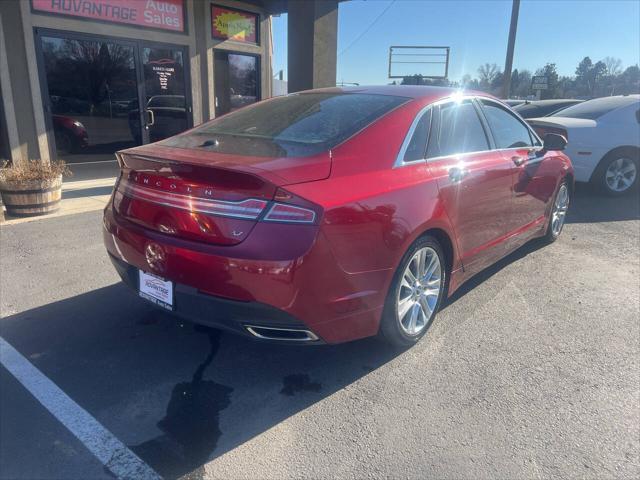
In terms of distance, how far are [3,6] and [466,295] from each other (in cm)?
817

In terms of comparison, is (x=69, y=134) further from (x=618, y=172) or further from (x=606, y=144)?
(x=618, y=172)

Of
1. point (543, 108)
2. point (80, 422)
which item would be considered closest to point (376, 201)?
point (80, 422)

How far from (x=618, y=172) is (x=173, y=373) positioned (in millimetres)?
7732

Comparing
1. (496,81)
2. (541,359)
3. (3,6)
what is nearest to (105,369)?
(541,359)

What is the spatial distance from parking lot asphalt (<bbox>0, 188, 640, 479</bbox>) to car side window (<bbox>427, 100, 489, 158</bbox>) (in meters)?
1.22

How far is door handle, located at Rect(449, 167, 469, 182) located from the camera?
3.40 metres

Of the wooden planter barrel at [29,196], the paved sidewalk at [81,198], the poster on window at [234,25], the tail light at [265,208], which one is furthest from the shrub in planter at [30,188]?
the poster on window at [234,25]

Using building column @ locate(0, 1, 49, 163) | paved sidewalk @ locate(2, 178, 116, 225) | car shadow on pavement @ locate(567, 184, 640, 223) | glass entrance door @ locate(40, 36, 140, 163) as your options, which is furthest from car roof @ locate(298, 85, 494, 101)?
glass entrance door @ locate(40, 36, 140, 163)

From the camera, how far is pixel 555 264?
198 inches

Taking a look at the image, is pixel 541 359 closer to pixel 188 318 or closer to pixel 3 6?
pixel 188 318

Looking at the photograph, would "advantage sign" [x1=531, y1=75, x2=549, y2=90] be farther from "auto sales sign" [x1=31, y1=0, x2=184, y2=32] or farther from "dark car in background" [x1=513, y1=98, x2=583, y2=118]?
"auto sales sign" [x1=31, y1=0, x2=184, y2=32]

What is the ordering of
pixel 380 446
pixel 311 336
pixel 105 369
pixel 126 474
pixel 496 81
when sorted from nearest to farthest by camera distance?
pixel 126 474, pixel 380 446, pixel 311 336, pixel 105 369, pixel 496 81

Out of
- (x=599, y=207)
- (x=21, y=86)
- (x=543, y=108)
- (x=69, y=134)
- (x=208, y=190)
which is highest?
(x=21, y=86)

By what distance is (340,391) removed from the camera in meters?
2.87
